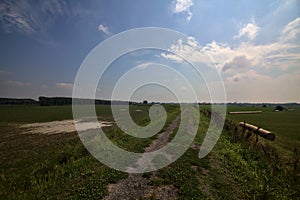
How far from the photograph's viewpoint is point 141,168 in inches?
306

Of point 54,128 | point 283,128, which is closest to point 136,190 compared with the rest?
point 54,128

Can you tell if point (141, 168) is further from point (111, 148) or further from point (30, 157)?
point (30, 157)

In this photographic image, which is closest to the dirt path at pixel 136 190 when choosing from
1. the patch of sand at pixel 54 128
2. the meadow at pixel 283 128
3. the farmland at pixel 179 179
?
the farmland at pixel 179 179

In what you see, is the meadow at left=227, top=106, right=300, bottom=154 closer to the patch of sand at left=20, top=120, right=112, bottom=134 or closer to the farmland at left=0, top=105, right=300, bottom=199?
the farmland at left=0, top=105, right=300, bottom=199

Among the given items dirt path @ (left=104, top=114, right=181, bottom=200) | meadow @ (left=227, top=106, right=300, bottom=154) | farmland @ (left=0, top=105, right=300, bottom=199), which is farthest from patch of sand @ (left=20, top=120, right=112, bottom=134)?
meadow @ (left=227, top=106, right=300, bottom=154)

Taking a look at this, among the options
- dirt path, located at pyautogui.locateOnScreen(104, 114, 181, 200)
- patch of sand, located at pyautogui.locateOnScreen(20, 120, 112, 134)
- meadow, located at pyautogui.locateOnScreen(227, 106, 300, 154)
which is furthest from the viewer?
patch of sand, located at pyautogui.locateOnScreen(20, 120, 112, 134)

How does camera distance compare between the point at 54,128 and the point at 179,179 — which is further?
the point at 54,128

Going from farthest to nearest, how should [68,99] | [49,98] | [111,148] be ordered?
1. [68,99]
2. [49,98]
3. [111,148]

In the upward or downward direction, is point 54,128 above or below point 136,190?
below

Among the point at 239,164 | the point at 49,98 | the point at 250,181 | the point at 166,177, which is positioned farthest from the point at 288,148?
the point at 49,98

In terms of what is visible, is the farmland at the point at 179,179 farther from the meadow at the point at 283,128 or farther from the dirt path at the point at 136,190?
the meadow at the point at 283,128

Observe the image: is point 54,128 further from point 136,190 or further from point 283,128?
point 283,128

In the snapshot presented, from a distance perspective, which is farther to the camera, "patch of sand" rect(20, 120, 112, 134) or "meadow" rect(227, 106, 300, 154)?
"patch of sand" rect(20, 120, 112, 134)

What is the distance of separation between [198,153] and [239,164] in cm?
222
